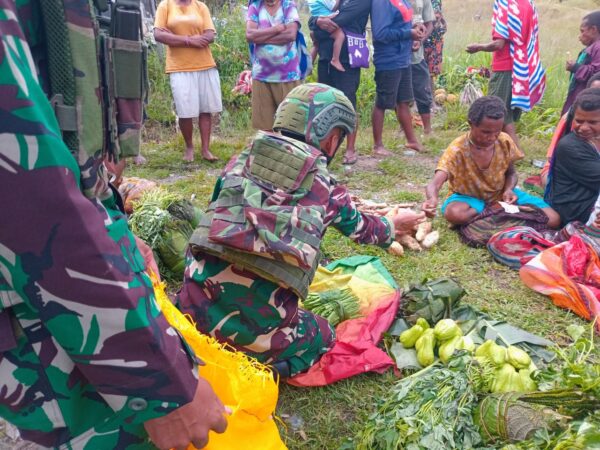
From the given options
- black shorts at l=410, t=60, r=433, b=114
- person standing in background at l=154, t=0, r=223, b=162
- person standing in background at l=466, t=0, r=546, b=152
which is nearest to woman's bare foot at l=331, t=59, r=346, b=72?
person standing in background at l=154, t=0, r=223, b=162

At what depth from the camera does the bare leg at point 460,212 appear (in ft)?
14.6

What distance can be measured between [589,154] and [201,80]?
13.8 ft

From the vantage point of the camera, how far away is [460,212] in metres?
4.47

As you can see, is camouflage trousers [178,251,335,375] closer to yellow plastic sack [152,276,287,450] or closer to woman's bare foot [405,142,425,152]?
yellow plastic sack [152,276,287,450]

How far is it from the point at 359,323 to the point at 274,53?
375 centimetres

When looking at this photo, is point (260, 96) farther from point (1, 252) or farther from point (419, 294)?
point (1, 252)

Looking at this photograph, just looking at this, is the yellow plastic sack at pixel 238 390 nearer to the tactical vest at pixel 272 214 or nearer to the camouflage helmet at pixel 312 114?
the tactical vest at pixel 272 214

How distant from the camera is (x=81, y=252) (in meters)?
0.94

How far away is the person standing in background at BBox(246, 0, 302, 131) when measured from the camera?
570 centimetres

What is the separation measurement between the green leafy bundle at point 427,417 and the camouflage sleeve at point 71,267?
126 cm

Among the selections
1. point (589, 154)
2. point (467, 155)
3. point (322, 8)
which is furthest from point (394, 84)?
point (589, 154)

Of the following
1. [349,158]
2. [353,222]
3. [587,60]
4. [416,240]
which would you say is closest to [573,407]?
[353,222]

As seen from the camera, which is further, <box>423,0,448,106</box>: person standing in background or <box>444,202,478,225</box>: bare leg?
<box>423,0,448,106</box>: person standing in background

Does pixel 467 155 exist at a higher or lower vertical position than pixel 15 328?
lower
